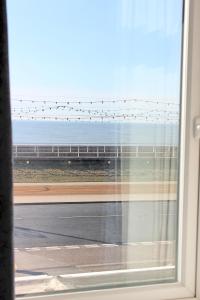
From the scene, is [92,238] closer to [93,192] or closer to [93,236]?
[93,236]

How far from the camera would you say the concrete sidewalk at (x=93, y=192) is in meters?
1.62

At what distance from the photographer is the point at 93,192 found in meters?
1.70

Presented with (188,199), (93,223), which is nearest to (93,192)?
(93,223)

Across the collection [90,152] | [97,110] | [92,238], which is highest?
[97,110]

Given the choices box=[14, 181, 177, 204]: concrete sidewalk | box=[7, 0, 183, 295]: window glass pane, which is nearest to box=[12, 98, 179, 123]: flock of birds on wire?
box=[7, 0, 183, 295]: window glass pane

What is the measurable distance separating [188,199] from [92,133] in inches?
17.5

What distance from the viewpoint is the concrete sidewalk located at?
1.62 meters

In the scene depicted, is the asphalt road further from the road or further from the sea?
the sea

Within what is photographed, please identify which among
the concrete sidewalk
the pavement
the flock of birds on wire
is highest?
the flock of birds on wire

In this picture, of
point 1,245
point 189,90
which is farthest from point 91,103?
point 1,245

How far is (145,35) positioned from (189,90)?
26 centimetres

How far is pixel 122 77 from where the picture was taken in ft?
5.47

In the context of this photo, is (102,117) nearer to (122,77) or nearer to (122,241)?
(122,77)

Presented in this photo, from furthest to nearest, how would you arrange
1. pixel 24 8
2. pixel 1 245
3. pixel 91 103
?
pixel 91 103 → pixel 24 8 → pixel 1 245
